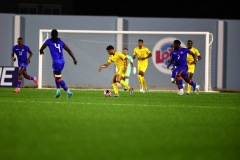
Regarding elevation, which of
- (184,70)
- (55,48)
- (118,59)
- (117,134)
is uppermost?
(55,48)

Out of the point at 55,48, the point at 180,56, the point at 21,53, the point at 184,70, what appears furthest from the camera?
the point at 21,53

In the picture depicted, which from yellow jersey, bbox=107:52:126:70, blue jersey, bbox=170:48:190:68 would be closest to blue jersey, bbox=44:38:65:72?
yellow jersey, bbox=107:52:126:70

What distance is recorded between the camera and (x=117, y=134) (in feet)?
26.4

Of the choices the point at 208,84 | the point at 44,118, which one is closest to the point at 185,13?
the point at 208,84

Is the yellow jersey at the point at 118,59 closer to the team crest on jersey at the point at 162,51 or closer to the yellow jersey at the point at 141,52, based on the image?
the yellow jersey at the point at 141,52

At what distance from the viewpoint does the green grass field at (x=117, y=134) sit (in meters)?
6.48

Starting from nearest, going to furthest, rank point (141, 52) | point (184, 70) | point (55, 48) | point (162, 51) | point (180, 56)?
1. point (55, 48)
2. point (180, 56)
3. point (184, 70)
4. point (141, 52)
5. point (162, 51)

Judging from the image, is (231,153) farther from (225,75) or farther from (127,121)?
(225,75)

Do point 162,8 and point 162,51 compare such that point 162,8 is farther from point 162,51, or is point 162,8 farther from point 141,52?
point 141,52

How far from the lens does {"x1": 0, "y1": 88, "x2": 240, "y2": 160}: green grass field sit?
6.48 meters

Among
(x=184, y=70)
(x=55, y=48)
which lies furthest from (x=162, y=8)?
(x=55, y=48)

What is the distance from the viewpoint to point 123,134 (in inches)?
318

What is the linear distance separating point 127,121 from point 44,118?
1.49 metres

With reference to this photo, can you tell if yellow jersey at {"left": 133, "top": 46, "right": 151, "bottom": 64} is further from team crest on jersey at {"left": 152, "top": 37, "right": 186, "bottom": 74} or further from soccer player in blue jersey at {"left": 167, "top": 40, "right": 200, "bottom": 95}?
team crest on jersey at {"left": 152, "top": 37, "right": 186, "bottom": 74}
